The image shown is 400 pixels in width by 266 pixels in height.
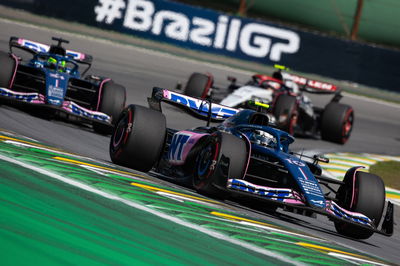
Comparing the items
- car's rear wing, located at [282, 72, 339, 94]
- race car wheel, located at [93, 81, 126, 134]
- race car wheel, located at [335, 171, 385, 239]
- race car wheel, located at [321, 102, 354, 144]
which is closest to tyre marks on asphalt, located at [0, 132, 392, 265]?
race car wheel, located at [335, 171, 385, 239]

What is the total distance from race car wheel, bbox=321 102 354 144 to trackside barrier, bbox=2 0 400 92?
8.59m

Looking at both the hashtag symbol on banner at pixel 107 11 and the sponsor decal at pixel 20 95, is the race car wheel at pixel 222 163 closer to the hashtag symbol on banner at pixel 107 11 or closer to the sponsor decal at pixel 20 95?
the sponsor decal at pixel 20 95

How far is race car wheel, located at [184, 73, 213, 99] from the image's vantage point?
20125 millimetres

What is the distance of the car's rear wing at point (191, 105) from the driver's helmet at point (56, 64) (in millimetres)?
4018

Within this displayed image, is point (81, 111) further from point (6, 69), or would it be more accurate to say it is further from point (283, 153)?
point (283, 153)

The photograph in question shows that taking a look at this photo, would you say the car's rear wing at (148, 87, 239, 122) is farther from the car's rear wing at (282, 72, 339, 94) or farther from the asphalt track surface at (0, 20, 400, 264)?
the car's rear wing at (282, 72, 339, 94)

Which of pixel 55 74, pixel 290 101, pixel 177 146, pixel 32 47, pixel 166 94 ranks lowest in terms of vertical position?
pixel 177 146

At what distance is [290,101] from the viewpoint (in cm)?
1903

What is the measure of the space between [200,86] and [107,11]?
11295 mm

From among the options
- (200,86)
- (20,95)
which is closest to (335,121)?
(200,86)

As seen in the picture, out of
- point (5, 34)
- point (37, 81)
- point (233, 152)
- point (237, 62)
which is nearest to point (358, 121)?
point (237, 62)

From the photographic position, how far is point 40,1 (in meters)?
30.7

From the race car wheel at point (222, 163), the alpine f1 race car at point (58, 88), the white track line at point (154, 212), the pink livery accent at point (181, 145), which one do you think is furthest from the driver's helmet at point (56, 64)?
the white track line at point (154, 212)

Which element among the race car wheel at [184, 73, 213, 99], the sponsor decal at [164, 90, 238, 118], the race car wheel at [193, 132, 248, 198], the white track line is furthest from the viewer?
the race car wheel at [184, 73, 213, 99]
